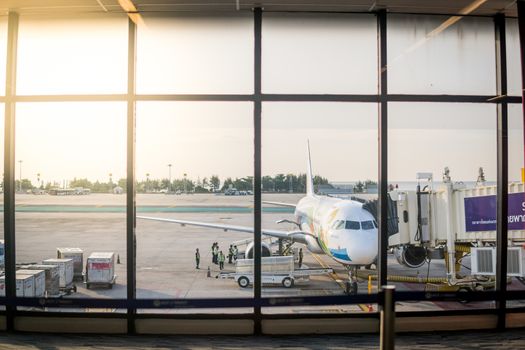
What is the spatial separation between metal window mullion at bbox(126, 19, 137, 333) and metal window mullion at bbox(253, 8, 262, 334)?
1.72 metres

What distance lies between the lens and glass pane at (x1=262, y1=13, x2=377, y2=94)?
697cm

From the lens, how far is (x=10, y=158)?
271 inches

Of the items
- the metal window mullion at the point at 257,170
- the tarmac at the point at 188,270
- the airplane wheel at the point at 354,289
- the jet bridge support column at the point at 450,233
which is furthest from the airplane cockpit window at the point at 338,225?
the metal window mullion at the point at 257,170

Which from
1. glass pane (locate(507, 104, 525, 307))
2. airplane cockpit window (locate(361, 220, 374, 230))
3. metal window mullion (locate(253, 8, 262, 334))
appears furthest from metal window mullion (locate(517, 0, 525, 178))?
airplane cockpit window (locate(361, 220, 374, 230))

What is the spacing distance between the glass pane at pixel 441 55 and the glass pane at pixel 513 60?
0.22 metres

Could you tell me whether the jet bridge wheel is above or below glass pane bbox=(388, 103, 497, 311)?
below

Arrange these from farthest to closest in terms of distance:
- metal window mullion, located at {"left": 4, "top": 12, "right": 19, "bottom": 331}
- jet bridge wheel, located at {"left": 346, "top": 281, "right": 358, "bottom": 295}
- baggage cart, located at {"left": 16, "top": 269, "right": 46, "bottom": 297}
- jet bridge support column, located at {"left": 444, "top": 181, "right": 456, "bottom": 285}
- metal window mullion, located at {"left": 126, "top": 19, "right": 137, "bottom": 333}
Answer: jet bridge wheel, located at {"left": 346, "top": 281, "right": 358, "bottom": 295}
jet bridge support column, located at {"left": 444, "top": 181, "right": 456, "bottom": 285}
baggage cart, located at {"left": 16, "top": 269, "right": 46, "bottom": 297}
metal window mullion, located at {"left": 4, "top": 12, "right": 19, "bottom": 331}
metal window mullion, located at {"left": 126, "top": 19, "right": 137, "bottom": 333}

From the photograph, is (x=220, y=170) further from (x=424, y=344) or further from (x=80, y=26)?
(x=424, y=344)

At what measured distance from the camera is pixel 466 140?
7855 millimetres

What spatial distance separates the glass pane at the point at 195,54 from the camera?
6883mm

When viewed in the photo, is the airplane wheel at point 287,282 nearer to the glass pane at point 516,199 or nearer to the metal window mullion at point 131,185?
the glass pane at point 516,199

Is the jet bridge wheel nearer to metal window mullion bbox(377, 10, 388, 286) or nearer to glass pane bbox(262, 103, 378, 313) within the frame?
glass pane bbox(262, 103, 378, 313)

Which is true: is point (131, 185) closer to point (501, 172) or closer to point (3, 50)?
point (3, 50)

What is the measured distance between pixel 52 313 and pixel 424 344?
5176 mm
